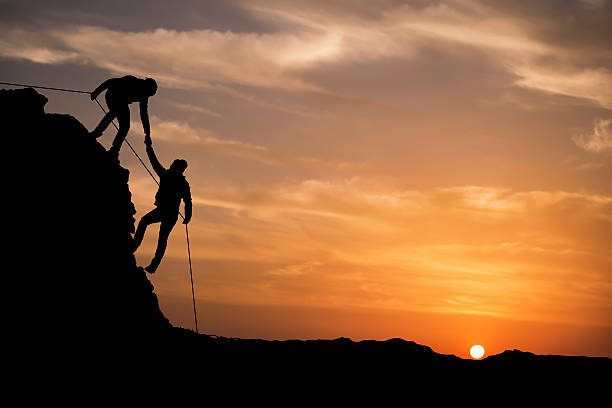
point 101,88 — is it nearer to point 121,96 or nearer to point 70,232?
point 121,96

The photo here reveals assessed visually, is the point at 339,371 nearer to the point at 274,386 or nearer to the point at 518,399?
the point at 274,386

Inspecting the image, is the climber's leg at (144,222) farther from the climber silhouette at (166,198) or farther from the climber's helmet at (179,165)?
the climber's helmet at (179,165)

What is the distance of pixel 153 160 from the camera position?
1741 cm

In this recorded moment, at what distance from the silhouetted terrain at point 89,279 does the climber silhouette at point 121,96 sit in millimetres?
727

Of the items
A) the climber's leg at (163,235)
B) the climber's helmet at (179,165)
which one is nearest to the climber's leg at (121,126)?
the climber's helmet at (179,165)

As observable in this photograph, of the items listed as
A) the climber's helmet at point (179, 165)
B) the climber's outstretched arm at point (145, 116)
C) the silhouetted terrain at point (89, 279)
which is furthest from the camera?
the climber's helmet at point (179, 165)

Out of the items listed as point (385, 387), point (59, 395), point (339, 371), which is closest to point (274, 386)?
point (339, 371)

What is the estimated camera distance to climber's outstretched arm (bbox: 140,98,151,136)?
16750 millimetres

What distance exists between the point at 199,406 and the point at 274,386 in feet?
7.60

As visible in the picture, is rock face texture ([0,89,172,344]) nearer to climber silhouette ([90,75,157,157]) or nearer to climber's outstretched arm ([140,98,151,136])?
climber silhouette ([90,75,157,157])

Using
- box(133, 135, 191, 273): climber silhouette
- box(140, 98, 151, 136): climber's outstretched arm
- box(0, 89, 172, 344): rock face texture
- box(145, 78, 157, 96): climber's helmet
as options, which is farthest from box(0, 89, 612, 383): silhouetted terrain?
box(145, 78, 157, 96): climber's helmet

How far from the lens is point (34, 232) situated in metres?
13.4

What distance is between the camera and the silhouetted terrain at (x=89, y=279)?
13.2 m

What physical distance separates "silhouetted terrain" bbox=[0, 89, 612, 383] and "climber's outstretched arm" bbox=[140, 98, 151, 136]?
129cm
